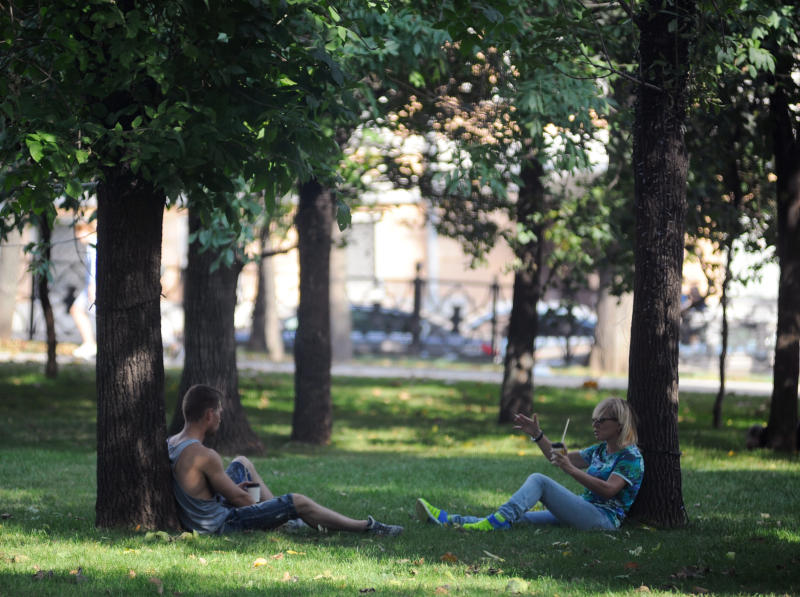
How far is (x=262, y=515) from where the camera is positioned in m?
7.02

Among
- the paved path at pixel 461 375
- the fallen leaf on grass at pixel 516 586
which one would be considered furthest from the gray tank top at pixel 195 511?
the paved path at pixel 461 375

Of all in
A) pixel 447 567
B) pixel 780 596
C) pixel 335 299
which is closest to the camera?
pixel 780 596

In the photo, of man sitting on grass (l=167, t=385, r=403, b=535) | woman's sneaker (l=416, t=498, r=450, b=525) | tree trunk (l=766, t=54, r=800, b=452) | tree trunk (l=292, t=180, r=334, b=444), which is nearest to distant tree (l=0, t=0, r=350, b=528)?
man sitting on grass (l=167, t=385, r=403, b=535)

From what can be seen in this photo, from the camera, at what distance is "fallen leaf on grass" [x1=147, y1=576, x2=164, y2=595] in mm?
5320

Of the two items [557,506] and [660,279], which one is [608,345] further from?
[557,506]

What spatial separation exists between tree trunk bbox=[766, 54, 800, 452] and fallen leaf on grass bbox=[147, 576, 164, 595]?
8.22 m

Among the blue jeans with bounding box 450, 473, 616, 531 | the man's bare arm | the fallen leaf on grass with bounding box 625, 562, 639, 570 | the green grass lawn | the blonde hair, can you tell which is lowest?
the green grass lawn

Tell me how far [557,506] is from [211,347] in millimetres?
5838

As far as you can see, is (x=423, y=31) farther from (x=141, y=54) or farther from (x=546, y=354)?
(x=546, y=354)

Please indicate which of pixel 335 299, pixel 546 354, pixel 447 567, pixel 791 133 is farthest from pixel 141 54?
pixel 546 354

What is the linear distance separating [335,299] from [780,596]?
19.8 metres

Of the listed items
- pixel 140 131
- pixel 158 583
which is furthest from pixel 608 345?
pixel 158 583

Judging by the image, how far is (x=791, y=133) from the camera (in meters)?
12.0

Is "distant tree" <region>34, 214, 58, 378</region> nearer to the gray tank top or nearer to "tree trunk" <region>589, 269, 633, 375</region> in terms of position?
the gray tank top
